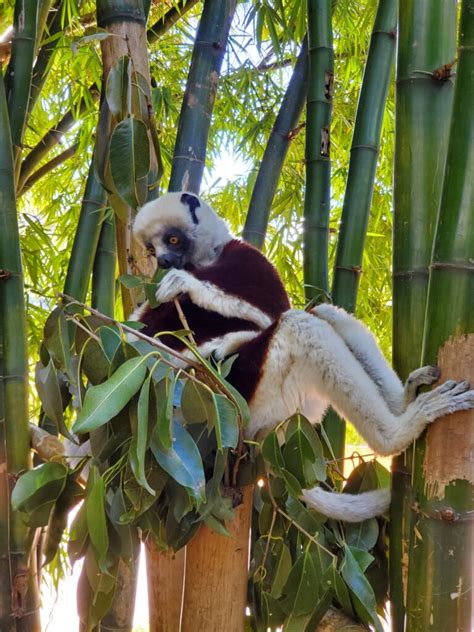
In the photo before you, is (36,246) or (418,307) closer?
(418,307)

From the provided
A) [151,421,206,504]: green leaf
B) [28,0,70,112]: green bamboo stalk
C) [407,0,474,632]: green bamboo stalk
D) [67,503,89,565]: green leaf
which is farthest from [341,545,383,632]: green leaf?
[28,0,70,112]: green bamboo stalk

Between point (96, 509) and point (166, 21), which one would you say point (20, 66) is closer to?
point (166, 21)

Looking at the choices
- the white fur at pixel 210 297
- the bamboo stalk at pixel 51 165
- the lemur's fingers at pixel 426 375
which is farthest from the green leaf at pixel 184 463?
the bamboo stalk at pixel 51 165

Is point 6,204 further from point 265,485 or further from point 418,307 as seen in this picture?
point 418,307

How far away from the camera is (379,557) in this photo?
156 centimetres

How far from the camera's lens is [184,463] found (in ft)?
3.76

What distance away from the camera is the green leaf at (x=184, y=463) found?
1.12 metres

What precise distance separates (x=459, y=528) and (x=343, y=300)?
0.96 meters

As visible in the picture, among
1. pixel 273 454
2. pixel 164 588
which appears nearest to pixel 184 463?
pixel 273 454

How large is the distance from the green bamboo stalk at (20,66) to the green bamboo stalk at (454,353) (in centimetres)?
139

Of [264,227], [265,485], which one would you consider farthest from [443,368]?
[264,227]

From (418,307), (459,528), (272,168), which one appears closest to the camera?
(459,528)

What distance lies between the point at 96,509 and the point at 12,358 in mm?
842

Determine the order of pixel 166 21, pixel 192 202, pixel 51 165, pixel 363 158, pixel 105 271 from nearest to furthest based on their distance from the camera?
pixel 363 158, pixel 192 202, pixel 105 271, pixel 166 21, pixel 51 165
